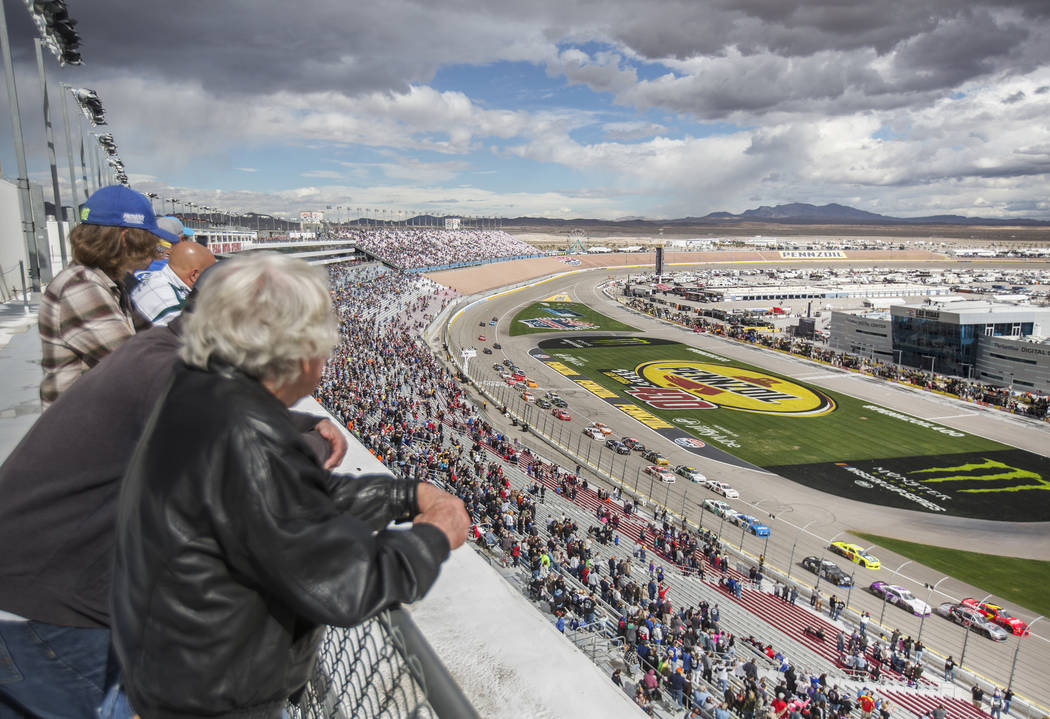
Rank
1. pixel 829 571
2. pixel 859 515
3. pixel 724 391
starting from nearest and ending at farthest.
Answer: pixel 829 571 < pixel 859 515 < pixel 724 391

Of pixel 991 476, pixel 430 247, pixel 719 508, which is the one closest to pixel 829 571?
pixel 719 508

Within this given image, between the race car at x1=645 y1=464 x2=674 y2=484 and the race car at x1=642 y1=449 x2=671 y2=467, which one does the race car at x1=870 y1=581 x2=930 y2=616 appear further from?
the race car at x1=642 y1=449 x2=671 y2=467

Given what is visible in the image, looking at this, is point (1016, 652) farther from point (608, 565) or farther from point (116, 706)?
point (116, 706)

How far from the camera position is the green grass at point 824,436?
3247 centimetres

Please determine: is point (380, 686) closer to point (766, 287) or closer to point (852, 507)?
point (852, 507)

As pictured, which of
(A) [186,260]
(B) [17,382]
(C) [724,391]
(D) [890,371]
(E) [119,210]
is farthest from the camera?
(D) [890,371]

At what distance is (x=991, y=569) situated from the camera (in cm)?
2192

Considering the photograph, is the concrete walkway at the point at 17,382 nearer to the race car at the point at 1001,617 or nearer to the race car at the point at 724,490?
the race car at the point at 1001,617

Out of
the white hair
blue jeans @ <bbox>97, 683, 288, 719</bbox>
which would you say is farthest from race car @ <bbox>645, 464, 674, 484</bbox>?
the white hair

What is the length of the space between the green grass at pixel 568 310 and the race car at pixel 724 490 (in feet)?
115

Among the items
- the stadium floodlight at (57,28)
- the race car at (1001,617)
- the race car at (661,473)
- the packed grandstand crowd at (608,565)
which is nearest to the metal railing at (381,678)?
the packed grandstand crowd at (608,565)

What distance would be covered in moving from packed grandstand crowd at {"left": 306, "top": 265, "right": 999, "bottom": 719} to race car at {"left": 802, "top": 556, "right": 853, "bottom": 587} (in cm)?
188

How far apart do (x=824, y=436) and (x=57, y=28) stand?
115ft

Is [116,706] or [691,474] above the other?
[116,706]
